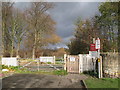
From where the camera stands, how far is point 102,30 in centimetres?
2691

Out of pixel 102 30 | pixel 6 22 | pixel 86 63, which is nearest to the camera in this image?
pixel 86 63

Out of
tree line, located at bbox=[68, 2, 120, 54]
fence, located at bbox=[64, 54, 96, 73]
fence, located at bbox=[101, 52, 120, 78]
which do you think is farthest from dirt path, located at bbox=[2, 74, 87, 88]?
tree line, located at bbox=[68, 2, 120, 54]

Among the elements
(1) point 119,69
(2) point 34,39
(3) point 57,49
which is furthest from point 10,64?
(3) point 57,49

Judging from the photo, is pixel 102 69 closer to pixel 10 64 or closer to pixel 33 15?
pixel 10 64

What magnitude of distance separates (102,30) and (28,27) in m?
17.5

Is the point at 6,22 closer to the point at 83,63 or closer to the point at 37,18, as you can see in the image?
the point at 37,18

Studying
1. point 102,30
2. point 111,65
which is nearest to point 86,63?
point 111,65

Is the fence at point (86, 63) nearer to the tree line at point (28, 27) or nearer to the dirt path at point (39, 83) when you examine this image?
the dirt path at point (39, 83)

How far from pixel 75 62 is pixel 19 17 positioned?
2559 cm

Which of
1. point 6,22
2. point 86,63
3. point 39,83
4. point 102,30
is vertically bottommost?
point 39,83

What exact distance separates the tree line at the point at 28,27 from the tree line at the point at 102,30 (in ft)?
26.9

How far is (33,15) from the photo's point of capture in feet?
118

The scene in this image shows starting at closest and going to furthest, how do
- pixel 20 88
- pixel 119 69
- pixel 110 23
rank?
pixel 20 88, pixel 119 69, pixel 110 23

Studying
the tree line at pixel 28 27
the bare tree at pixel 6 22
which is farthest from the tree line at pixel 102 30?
the bare tree at pixel 6 22
